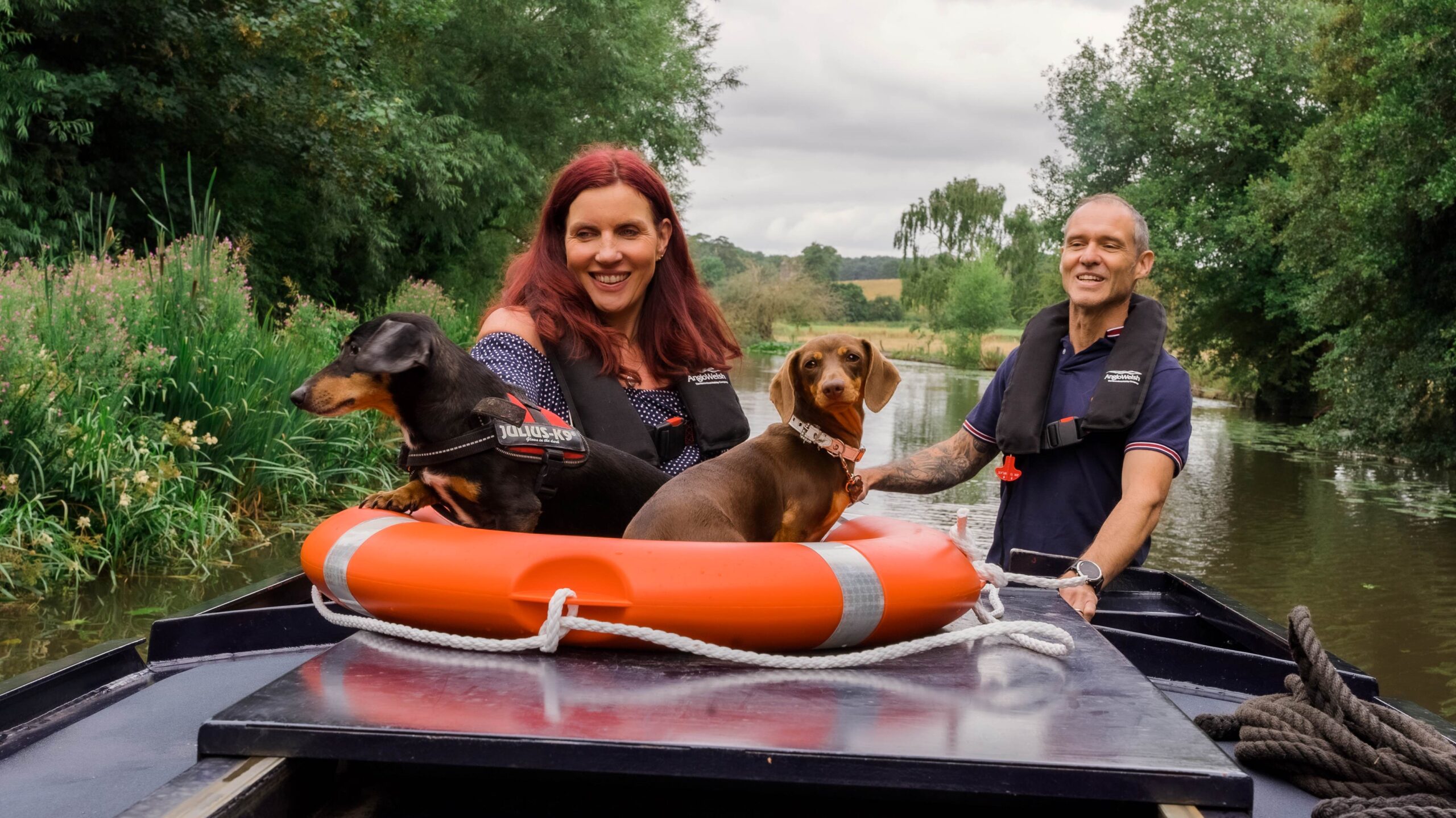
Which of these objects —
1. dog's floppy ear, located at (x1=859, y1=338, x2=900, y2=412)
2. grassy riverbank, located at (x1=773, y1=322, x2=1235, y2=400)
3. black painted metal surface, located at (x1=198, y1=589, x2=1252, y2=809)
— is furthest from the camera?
grassy riverbank, located at (x1=773, y1=322, x2=1235, y2=400)

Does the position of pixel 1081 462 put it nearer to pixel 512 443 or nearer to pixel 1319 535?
pixel 512 443

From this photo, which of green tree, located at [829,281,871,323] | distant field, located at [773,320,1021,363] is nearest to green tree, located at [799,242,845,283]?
green tree, located at [829,281,871,323]

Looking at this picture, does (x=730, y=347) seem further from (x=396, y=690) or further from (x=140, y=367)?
(x=140, y=367)

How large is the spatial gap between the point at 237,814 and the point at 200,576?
539cm

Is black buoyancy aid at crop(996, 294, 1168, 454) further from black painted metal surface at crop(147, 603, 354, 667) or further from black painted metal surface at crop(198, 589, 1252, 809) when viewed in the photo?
black painted metal surface at crop(147, 603, 354, 667)

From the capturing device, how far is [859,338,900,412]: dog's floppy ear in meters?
3.15

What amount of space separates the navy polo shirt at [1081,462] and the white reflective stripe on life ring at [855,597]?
75.8 inches

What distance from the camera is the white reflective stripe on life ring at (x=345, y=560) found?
1.90 meters

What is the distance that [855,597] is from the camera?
5.72ft

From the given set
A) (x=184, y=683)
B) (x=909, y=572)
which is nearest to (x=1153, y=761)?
(x=909, y=572)

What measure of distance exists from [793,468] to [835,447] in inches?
5.0

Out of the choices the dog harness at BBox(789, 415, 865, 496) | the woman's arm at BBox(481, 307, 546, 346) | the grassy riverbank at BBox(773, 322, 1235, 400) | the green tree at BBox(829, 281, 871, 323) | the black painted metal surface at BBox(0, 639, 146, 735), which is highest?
the green tree at BBox(829, 281, 871, 323)

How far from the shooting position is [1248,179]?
23359 millimetres

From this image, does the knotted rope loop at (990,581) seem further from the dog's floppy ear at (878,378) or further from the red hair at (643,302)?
the red hair at (643,302)
